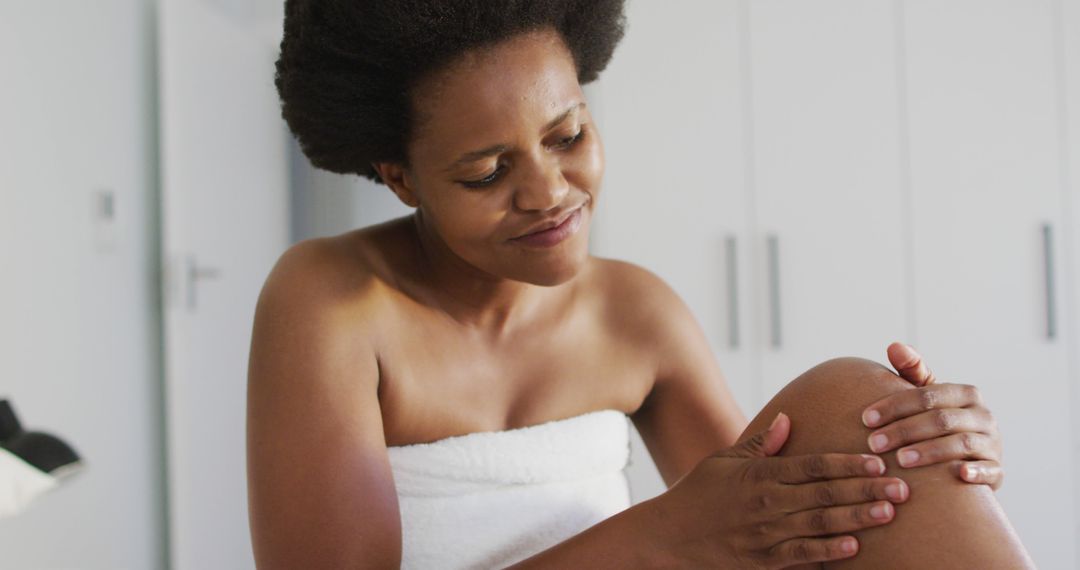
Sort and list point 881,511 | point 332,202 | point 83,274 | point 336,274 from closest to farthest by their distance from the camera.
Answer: point 881,511, point 336,274, point 83,274, point 332,202

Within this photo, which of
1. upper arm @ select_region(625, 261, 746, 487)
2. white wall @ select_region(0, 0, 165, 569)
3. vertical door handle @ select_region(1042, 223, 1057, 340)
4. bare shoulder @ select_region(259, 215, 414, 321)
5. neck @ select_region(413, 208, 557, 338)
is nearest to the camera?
bare shoulder @ select_region(259, 215, 414, 321)

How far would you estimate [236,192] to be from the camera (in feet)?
9.53

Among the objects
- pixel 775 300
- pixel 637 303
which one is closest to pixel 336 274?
pixel 637 303

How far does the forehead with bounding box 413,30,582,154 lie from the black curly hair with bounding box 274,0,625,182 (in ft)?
0.06

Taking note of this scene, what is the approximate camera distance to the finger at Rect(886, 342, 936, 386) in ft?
2.93

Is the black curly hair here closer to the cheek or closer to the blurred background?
the cheek

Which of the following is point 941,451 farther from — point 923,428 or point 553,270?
point 553,270

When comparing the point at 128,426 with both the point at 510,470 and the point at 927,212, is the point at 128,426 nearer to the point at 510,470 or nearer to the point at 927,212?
the point at 510,470

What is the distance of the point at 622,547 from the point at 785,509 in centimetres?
16

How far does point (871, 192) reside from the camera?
2.55 m

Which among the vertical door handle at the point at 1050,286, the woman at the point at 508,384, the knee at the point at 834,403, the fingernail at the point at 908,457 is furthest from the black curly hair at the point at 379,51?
the vertical door handle at the point at 1050,286

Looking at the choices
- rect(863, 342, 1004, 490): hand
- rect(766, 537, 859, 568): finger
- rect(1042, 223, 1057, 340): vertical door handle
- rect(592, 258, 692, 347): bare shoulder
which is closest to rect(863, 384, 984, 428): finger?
rect(863, 342, 1004, 490): hand

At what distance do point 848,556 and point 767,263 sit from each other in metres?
1.84

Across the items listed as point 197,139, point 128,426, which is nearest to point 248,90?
point 197,139
